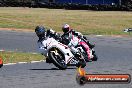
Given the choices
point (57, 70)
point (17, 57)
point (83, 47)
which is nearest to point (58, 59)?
point (57, 70)

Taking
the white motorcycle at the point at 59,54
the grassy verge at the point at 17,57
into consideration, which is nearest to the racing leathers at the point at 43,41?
the white motorcycle at the point at 59,54

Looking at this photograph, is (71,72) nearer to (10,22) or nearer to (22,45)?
(22,45)

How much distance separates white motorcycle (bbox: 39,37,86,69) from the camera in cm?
1647

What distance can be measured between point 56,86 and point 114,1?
223ft

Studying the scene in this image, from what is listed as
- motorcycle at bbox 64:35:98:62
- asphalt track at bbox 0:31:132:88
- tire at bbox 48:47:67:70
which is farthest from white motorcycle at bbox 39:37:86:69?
motorcycle at bbox 64:35:98:62

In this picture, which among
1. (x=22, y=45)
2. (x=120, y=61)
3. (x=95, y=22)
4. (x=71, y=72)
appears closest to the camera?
(x=71, y=72)

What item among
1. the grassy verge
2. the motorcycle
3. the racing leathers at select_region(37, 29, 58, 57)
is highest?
the racing leathers at select_region(37, 29, 58, 57)

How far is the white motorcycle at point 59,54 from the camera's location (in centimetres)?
1647

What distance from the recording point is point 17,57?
2130cm

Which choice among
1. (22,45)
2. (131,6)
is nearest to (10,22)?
(22,45)

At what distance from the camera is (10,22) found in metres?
45.5

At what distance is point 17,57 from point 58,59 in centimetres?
506

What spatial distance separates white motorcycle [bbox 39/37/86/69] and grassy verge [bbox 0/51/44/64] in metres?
3.36

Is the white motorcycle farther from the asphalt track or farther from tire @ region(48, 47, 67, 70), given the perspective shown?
the asphalt track
